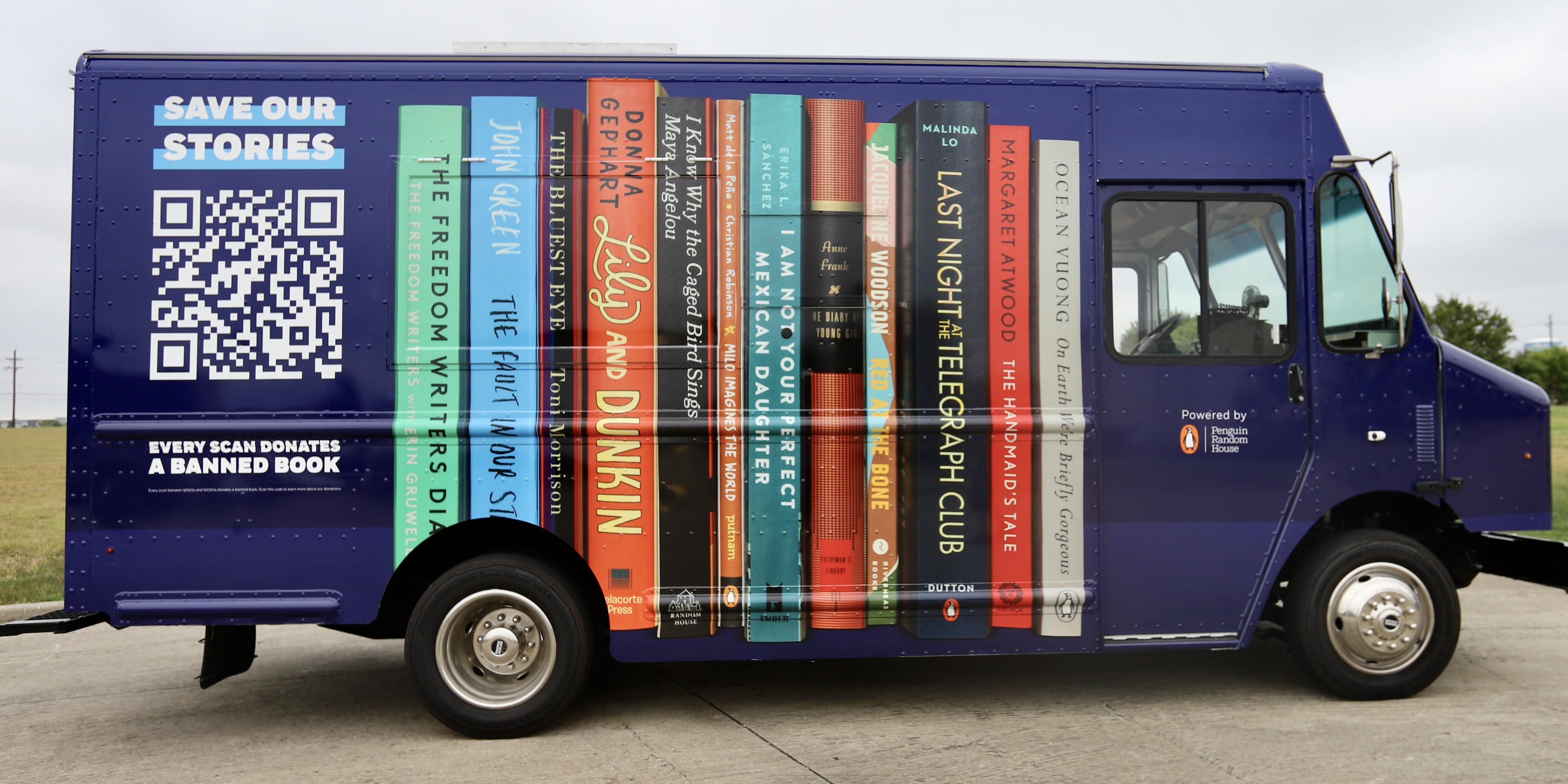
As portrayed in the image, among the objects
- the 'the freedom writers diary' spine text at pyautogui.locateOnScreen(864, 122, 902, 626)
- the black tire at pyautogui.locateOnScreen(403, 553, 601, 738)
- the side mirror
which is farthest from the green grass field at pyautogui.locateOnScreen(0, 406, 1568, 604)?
the 'the freedom writers diary' spine text at pyautogui.locateOnScreen(864, 122, 902, 626)

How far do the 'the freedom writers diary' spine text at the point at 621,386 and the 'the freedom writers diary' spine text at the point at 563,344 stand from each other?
0.16 feet

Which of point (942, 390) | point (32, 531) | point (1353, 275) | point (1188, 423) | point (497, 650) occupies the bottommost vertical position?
point (32, 531)

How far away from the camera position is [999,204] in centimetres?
450

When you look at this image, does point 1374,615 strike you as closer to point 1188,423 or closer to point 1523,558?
point 1523,558

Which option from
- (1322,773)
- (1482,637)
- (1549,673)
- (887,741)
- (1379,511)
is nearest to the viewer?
(1322,773)

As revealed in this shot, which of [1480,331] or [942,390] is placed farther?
[1480,331]

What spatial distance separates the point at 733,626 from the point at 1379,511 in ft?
11.5

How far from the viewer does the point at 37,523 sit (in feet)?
36.1

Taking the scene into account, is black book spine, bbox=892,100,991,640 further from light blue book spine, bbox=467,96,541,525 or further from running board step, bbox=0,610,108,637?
running board step, bbox=0,610,108,637

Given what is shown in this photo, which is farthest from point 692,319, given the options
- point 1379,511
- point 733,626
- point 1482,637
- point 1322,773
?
point 1482,637

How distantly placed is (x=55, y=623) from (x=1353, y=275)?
6430mm

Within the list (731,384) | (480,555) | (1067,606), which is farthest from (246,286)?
(1067,606)

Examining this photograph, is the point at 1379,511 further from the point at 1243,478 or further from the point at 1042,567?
the point at 1042,567

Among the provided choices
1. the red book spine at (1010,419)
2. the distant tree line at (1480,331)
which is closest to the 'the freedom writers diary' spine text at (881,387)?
the red book spine at (1010,419)
